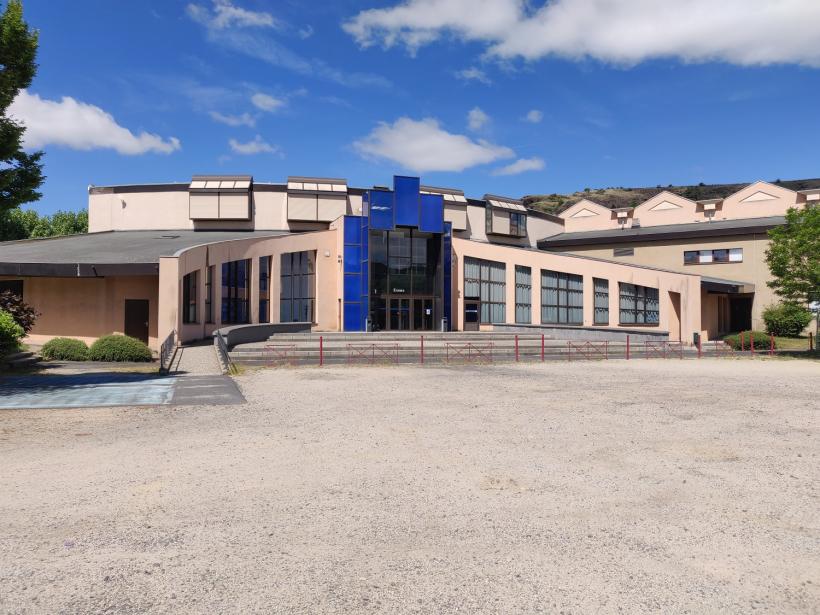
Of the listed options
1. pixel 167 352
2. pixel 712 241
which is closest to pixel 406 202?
pixel 167 352

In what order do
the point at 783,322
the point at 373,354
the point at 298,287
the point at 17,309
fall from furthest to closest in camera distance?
the point at 783,322
the point at 298,287
the point at 373,354
the point at 17,309

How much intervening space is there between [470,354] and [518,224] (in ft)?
82.5

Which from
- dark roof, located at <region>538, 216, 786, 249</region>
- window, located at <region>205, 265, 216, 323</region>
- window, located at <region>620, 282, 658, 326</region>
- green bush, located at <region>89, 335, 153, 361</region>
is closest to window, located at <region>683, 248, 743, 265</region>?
dark roof, located at <region>538, 216, 786, 249</region>

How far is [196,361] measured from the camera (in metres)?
19.1

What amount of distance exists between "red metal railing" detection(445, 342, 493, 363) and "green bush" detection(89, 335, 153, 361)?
11.6m

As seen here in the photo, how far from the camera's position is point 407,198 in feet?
113

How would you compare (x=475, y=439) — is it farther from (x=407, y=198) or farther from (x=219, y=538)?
(x=407, y=198)

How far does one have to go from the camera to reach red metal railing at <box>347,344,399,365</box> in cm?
2186

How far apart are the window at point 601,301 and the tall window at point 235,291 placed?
22174 millimetres

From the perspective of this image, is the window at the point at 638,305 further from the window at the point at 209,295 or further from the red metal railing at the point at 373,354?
the window at the point at 209,295

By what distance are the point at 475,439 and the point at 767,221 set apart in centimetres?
4116

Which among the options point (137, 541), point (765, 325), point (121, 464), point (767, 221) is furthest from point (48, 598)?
point (767, 221)

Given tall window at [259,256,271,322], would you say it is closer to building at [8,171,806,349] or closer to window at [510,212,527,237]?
building at [8,171,806,349]

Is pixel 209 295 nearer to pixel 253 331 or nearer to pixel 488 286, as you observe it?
pixel 253 331
